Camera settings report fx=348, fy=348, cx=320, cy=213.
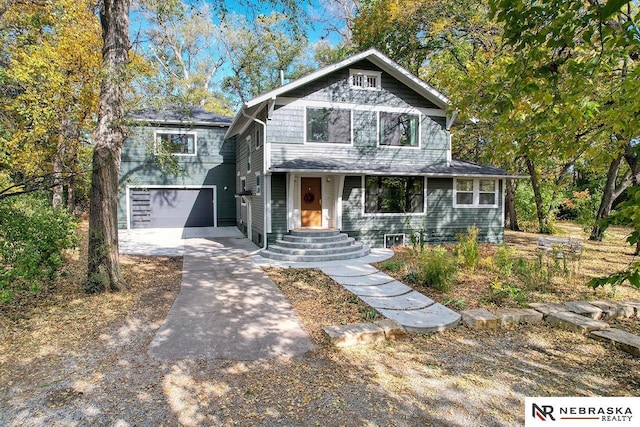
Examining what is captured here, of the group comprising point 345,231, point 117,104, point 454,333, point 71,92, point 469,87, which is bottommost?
point 454,333


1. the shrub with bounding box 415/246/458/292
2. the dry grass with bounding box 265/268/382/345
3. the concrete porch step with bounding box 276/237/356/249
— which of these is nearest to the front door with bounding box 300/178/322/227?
the concrete porch step with bounding box 276/237/356/249

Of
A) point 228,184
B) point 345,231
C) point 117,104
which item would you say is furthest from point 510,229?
point 117,104

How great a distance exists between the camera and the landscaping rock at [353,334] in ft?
14.4

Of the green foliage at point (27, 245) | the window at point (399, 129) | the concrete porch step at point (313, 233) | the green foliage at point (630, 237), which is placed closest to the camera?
the green foliage at point (630, 237)

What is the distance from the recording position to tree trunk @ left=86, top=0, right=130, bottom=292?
632 centimetres

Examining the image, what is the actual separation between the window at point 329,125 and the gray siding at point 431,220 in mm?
1428

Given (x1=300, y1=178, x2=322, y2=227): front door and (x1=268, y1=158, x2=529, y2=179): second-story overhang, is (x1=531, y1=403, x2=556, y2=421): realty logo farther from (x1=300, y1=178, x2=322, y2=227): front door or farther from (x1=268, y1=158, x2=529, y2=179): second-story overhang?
(x1=300, y1=178, x2=322, y2=227): front door

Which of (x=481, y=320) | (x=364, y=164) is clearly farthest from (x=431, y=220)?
(x=481, y=320)

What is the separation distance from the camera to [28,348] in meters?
4.21

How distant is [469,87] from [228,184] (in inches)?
485

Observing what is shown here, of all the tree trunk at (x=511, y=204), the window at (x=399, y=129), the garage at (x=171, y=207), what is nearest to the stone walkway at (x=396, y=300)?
the window at (x=399, y=129)

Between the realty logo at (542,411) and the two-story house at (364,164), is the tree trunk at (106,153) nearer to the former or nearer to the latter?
the two-story house at (364,164)

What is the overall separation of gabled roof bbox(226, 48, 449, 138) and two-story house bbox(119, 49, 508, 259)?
0.11ft

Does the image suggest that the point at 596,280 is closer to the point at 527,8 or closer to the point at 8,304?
the point at 527,8
